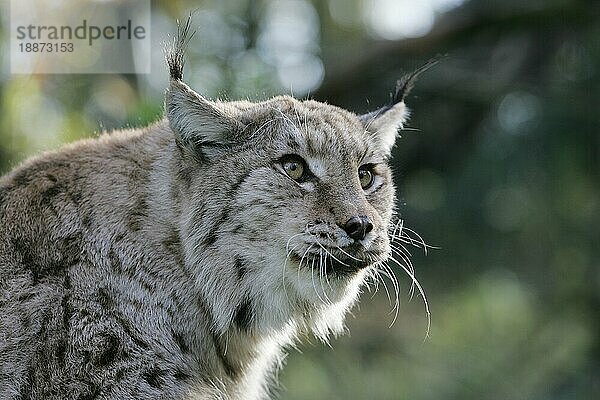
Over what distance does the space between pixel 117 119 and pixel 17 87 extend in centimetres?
94

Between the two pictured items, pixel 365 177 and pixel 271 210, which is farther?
pixel 365 177

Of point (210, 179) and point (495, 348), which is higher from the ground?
point (210, 179)

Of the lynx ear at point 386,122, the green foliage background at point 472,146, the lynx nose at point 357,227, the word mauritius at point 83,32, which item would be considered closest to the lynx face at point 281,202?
the lynx nose at point 357,227

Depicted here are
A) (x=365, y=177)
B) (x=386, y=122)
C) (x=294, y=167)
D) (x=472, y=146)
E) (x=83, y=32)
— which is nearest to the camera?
(x=294, y=167)

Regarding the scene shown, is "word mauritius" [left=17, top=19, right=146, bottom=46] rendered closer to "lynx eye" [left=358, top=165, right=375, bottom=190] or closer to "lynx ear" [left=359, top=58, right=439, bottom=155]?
"lynx ear" [left=359, top=58, right=439, bottom=155]

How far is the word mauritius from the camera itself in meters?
9.21

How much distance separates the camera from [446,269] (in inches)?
581

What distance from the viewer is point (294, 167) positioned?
5.93 meters

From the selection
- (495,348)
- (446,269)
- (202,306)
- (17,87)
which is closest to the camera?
(202,306)

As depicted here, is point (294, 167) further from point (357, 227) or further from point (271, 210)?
point (357, 227)

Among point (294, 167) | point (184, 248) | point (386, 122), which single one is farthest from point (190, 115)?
point (386, 122)

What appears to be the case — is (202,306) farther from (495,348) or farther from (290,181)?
(495,348)

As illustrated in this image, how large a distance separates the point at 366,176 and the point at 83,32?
4.31 m

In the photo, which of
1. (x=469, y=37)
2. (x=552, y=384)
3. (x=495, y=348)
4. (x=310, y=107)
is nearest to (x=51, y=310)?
(x=310, y=107)
